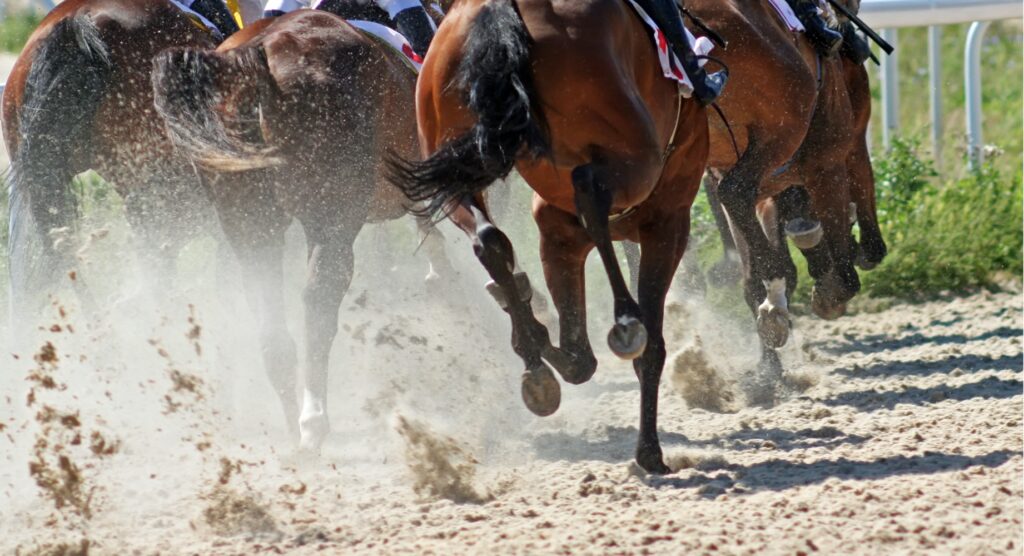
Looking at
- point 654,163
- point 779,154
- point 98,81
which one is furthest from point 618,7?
point 98,81

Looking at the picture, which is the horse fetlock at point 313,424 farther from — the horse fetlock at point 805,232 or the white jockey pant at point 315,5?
the horse fetlock at point 805,232

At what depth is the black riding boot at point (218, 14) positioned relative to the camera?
6961 millimetres

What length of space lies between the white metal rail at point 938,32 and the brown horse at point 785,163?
1904mm

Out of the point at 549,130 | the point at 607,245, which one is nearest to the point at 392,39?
the point at 549,130

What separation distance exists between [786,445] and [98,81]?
3.48 metres

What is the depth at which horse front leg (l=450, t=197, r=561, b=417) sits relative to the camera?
491 centimetres

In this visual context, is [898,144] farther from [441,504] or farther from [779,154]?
[441,504]

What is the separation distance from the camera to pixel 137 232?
276 inches

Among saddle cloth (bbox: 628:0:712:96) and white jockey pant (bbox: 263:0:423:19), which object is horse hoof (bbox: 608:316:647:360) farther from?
white jockey pant (bbox: 263:0:423:19)

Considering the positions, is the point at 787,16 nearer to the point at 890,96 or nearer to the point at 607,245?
the point at 607,245

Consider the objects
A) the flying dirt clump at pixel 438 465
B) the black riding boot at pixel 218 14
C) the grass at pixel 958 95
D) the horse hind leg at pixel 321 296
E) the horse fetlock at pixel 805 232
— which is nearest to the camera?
the flying dirt clump at pixel 438 465

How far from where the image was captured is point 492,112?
4531mm

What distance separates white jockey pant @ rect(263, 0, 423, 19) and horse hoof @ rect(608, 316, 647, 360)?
2260mm

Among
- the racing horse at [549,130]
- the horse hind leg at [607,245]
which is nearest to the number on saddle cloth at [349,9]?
the racing horse at [549,130]
